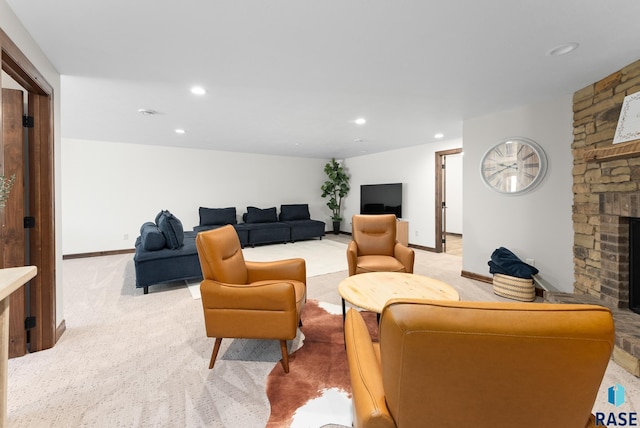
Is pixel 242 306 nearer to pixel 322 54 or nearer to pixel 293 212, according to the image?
pixel 322 54

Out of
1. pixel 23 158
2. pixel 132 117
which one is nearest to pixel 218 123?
pixel 132 117

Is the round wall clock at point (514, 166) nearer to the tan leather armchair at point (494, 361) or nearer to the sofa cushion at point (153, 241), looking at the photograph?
the tan leather armchair at point (494, 361)

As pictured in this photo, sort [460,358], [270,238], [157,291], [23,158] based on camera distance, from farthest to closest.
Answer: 1. [270,238]
2. [157,291]
3. [23,158]
4. [460,358]

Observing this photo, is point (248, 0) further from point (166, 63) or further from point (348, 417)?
point (348, 417)

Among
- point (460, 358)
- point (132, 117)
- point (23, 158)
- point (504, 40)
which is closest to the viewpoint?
point (460, 358)

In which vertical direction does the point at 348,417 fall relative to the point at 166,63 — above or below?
below

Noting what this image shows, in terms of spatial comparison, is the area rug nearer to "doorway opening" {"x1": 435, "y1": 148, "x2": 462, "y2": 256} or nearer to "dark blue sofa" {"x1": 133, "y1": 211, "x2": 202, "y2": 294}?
"dark blue sofa" {"x1": 133, "y1": 211, "x2": 202, "y2": 294}

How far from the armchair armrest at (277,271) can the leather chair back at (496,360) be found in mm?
1787

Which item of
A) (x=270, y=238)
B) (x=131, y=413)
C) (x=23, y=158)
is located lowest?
(x=131, y=413)

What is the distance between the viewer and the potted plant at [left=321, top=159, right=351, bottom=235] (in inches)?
313

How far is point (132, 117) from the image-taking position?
3.91m

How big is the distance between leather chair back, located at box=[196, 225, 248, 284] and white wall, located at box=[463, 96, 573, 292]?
3.25 metres

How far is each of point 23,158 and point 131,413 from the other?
1.98m

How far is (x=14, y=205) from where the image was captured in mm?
2072
